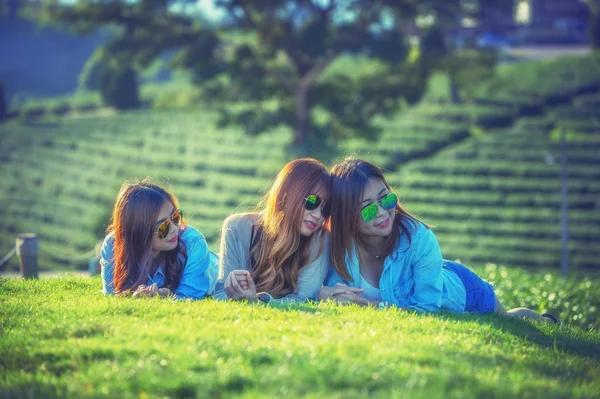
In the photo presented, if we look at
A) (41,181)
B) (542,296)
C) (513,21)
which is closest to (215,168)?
(41,181)

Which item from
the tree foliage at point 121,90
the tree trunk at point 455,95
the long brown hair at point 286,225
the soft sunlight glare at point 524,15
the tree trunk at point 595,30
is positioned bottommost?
the long brown hair at point 286,225

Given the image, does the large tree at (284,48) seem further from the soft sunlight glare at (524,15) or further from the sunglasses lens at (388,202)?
the soft sunlight glare at (524,15)

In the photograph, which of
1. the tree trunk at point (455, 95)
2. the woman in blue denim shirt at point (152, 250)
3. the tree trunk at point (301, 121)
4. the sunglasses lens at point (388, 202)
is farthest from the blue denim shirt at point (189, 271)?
the tree trunk at point (455, 95)

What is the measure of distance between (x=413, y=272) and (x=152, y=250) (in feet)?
6.52

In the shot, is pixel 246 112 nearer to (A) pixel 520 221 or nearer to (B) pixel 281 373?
(A) pixel 520 221

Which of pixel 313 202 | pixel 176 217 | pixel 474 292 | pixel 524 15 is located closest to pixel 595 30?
pixel 524 15

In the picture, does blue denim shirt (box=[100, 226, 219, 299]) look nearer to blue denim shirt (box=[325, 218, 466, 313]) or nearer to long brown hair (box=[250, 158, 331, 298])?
long brown hair (box=[250, 158, 331, 298])

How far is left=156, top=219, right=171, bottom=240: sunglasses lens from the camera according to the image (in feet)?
20.7

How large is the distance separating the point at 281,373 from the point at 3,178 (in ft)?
114

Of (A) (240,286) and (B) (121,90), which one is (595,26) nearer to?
(B) (121,90)

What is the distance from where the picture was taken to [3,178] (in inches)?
1446

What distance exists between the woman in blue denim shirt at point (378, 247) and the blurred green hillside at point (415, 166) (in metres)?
19.0

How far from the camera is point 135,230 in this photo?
20.7ft

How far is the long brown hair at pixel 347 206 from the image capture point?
6.34m
